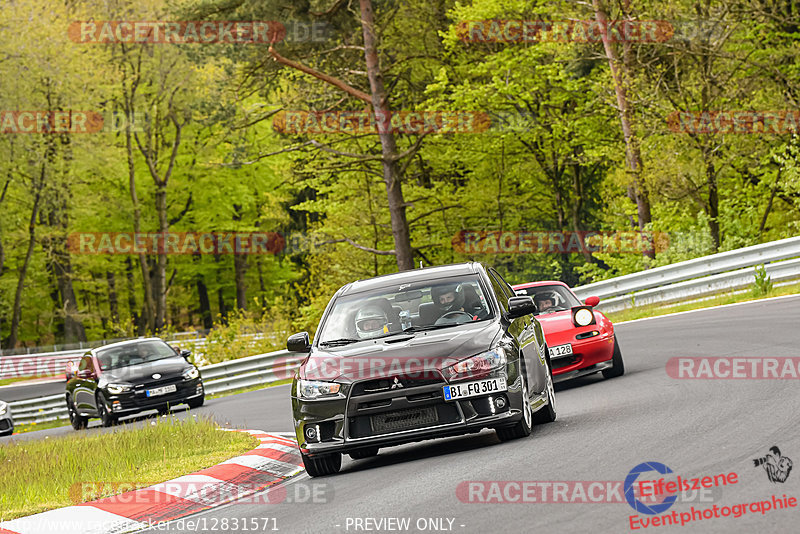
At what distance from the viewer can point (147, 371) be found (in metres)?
21.9

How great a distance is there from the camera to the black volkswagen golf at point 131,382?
21469 millimetres

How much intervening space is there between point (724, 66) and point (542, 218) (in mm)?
10852

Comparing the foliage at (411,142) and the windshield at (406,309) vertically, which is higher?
the foliage at (411,142)

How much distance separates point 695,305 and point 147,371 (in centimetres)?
1139

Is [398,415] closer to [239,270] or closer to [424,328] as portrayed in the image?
[424,328]

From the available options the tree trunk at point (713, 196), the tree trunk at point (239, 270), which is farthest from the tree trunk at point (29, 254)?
the tree trunk at point (713, 196)

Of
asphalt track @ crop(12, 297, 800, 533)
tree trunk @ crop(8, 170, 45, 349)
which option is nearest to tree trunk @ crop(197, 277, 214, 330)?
tree trunk @ crop(8, 170, 45, 349)

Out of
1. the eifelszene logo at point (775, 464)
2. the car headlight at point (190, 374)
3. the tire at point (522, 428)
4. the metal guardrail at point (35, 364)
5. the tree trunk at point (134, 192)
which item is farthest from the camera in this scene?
A: the tree trunk at point (134, 192)

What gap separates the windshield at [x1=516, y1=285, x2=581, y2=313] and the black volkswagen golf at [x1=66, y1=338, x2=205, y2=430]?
883cm

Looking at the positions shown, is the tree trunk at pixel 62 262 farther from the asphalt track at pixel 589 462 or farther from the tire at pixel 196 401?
the asphalt track at pixel 589 462

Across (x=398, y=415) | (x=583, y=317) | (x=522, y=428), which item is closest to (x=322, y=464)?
(x=398, y=415)

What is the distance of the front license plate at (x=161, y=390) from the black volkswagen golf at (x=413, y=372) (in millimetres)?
11705

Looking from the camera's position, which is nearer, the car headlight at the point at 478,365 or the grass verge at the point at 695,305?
the car headlight at the point at 478,365

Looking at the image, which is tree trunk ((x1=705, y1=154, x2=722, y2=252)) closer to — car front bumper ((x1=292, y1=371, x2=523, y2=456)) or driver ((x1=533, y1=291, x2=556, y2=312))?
driver ((x1=533, y1=291, x2=556, y2=312))
